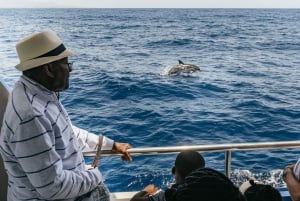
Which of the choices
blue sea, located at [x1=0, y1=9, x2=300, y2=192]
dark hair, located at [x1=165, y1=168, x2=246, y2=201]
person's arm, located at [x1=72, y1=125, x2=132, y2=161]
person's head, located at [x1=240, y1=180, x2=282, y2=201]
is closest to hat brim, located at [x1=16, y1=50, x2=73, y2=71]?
person's arm, located at [x1=72, y1=125, x2=132, y2=161]

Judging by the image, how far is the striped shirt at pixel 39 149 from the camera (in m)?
1.96

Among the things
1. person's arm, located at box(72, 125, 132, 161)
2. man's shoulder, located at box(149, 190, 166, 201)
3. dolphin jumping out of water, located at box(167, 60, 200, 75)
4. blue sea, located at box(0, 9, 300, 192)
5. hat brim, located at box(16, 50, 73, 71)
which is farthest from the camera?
dolphin jumping out of water, located at box(167, 60, 200, 75)

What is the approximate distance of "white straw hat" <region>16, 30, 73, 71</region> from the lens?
81.8 inches

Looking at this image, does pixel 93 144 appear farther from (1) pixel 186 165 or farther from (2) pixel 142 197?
(1) pixel 186 165

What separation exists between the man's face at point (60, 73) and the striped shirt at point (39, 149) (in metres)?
0.05

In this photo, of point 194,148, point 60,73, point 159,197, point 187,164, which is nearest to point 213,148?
point 194,148

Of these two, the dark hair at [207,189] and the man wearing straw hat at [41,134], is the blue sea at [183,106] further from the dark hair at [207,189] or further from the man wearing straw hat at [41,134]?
the dark hair at [207,189]

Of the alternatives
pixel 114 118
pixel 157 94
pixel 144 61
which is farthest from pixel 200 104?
pixel 144 61

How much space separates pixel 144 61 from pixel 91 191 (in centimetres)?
2509

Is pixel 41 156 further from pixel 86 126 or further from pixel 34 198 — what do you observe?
pixel 86 126

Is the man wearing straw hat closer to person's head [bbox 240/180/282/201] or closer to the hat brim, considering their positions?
the hat brim

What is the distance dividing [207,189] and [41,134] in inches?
30.8

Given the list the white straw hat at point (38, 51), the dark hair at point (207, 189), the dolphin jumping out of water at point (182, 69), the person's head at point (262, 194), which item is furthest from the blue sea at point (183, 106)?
the person's head at point (262, 194)

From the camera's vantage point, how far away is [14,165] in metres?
2.10
